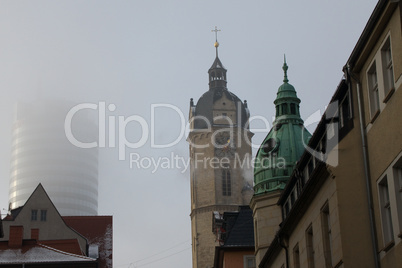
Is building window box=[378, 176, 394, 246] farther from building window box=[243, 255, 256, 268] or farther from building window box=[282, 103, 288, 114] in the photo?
building window box=[243, 255, 256, 268]

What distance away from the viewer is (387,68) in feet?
67.2

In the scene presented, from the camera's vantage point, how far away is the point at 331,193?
23.9m

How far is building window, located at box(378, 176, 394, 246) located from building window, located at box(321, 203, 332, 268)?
407 cm

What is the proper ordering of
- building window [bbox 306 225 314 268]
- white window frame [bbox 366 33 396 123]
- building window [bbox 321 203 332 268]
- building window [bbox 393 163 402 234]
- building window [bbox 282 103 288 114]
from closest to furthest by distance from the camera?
1. building window [bbox 393 163 402 234]
2. white window frame [bbox 366 33 396 123]
3. building window [bbox 321 203 332 268]
4. building window [bbox 306 225 314 268]
5. building window [bbox 282 103 288 114]

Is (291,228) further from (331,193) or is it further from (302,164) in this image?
(331,193)

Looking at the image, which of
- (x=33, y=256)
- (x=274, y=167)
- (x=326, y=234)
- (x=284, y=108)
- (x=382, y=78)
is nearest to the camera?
(x=382, y=78)

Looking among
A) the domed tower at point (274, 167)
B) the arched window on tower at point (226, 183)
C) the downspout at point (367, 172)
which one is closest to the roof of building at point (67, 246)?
the domed tower at point (274, 167)

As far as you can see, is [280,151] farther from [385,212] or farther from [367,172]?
[385,212]

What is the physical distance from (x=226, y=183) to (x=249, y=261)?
254 feet

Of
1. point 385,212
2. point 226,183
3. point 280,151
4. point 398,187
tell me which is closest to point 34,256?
point 280,151

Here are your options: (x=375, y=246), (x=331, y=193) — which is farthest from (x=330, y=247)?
(x=375, y=246)

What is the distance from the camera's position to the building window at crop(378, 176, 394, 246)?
20.3 meters

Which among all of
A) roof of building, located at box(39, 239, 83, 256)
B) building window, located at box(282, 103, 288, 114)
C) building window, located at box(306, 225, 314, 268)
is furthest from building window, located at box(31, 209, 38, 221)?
building window, located at box(306, 225, 314, 268)

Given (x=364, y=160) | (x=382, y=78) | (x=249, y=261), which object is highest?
(x=382, y=78)
